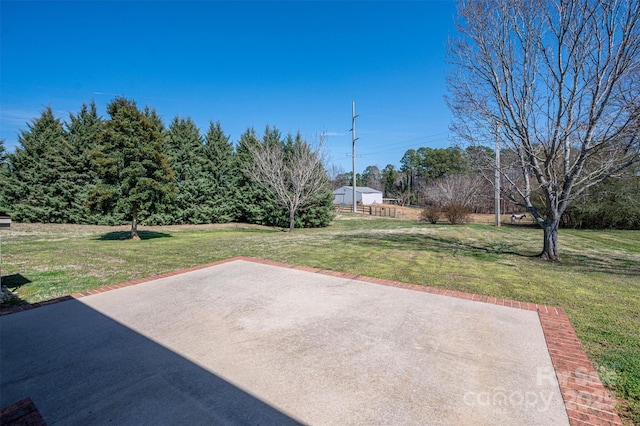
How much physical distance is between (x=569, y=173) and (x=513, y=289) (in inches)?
155

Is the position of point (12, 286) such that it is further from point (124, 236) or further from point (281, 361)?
point (124, 236)

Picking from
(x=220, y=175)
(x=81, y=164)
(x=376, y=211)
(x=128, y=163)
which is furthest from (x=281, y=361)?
(x=376, y=211)

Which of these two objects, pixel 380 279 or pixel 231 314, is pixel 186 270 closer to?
pixel 231 314

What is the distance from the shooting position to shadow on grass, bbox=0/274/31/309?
383 cm

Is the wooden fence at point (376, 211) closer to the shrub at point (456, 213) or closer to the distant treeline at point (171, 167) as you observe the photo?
the shrub at point (456, 213)

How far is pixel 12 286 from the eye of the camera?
449 centimetres

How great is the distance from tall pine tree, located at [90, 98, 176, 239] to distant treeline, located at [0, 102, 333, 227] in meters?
5.54

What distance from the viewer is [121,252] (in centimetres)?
743

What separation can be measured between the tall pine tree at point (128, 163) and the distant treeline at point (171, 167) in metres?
5.54

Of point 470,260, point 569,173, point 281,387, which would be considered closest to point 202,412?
point 281,387

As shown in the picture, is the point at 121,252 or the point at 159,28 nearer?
the point at 121,252

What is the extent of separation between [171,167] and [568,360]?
16858 mm

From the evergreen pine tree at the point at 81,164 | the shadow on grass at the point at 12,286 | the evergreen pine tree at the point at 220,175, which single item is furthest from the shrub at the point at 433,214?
the shadow on grass at the point at 12,286

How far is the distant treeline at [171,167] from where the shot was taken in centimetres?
1653
